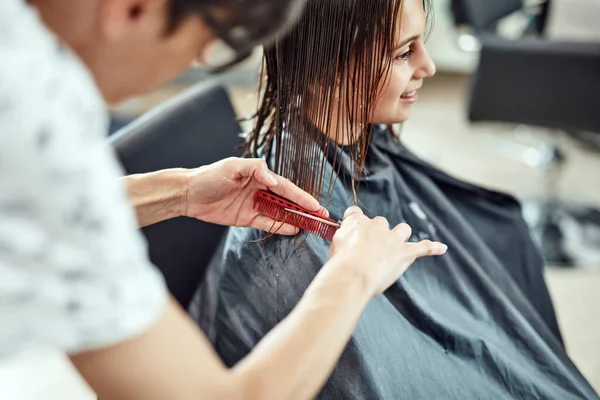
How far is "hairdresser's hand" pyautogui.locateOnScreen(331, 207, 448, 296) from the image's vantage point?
0.72m

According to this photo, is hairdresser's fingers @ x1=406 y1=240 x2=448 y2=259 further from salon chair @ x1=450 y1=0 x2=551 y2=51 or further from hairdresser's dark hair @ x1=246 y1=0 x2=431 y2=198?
salon chair @ x1=450 y1=0 x2=551 y2=51

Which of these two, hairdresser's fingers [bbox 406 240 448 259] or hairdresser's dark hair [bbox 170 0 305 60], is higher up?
hairdresser's dark hair [bbox 170 0 305 60]

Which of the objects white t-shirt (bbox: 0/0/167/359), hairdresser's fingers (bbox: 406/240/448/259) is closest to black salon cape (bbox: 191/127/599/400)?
hairdresser's fingers (bbox: 406/240/448/259)

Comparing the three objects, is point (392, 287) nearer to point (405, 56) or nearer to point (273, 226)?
point (273, 226)

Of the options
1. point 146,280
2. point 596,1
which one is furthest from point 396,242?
point 596,1

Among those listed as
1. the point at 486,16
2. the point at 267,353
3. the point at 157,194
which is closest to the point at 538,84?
the point at 486,16

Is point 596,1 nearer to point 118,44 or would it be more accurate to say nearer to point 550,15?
point 550,15

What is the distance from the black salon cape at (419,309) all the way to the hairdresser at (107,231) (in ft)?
1.06

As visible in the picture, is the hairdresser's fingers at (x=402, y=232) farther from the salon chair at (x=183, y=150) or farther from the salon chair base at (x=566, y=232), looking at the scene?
the salon chair base at (x=566, y=232)

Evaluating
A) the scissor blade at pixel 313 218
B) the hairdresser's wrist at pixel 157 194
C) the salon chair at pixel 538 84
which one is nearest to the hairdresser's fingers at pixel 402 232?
the scissor blade at pixel 313 218

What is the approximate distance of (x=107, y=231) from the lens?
551 mm

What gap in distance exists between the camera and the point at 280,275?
106 cm

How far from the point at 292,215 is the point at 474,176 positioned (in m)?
2.04

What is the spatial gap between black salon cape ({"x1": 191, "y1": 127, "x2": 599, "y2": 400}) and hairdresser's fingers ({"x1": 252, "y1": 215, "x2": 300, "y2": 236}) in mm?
26
